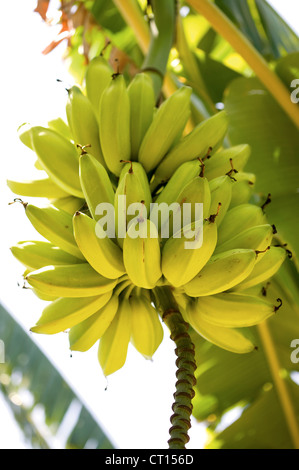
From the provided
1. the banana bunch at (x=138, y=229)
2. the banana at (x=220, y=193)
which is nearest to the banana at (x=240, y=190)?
the banana bunch at (x=138, y=229)

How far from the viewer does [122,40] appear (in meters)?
1.75

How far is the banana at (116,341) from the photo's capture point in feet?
3.11

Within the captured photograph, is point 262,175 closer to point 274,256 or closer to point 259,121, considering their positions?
point 259,121

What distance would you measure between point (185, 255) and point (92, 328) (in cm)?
24

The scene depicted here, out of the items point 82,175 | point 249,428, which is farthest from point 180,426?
point 249,428

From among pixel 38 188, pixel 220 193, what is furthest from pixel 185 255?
pixel 38 188

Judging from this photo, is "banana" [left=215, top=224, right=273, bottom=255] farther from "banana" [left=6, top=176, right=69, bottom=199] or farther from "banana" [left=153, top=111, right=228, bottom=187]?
"banana" [left=6, top=176, right=69, bottom=199]

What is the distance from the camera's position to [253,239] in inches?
35.1

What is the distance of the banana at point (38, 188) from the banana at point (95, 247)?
0.26m

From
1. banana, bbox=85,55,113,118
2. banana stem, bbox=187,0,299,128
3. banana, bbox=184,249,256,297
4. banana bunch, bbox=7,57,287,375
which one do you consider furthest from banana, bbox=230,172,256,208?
banana stem, bbox=187,0,299,128

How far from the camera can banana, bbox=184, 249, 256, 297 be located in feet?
2.70

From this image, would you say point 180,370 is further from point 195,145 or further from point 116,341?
point 195,145

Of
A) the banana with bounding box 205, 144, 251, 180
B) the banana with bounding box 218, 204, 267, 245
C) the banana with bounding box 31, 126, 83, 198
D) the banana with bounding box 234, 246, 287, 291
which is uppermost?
the banana with bounding box 31, 126, 83, 198

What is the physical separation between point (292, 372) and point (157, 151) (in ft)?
3.03
